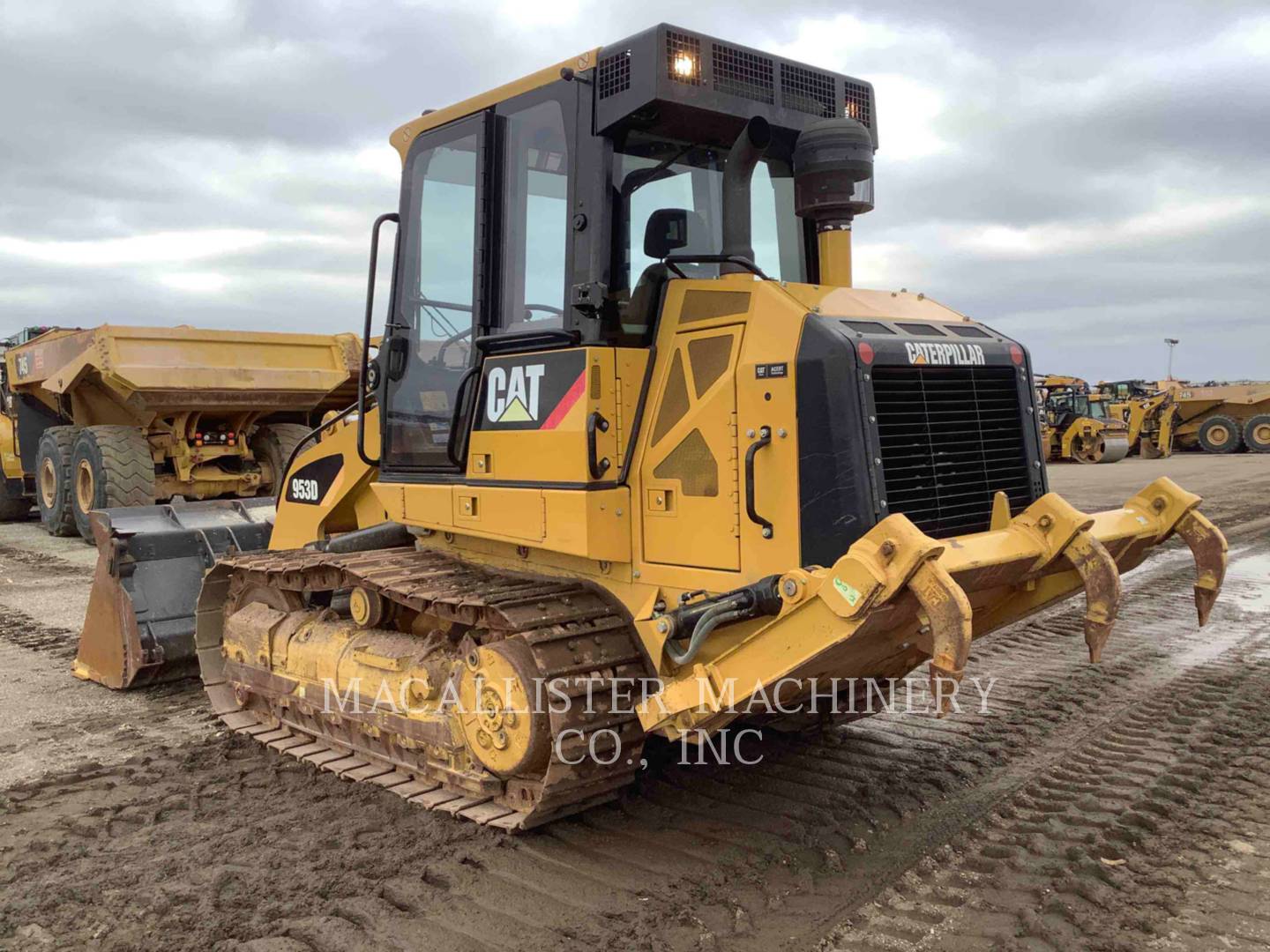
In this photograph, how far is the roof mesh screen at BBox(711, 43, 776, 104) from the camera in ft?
13.7

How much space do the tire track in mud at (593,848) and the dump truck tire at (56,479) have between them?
928 cm

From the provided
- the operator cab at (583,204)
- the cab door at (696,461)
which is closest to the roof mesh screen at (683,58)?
the operator cab at (583,204)

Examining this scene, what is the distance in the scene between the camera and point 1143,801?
14.6ft

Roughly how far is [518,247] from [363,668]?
1.97 meters

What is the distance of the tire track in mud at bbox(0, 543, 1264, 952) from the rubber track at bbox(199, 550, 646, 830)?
125 mm

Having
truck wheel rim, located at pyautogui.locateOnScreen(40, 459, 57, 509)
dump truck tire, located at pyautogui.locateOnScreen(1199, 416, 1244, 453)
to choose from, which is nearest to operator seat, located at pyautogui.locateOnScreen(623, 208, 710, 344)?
truck wheel rim, located at pyautogui.locateOnScreen(40, 459, 57, 509)

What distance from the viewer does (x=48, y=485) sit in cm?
1391

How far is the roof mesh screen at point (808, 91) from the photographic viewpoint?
14.7ft

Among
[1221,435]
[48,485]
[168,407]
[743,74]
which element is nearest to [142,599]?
[743,74]

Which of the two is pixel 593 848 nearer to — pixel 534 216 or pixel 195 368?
pixel 534 216

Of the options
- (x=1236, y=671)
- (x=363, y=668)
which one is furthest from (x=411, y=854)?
(x=1236, y=671)

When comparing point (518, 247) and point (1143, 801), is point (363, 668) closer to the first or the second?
point (518, 247)

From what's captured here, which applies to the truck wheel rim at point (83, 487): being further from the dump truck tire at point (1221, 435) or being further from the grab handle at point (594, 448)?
the dump truck tire at point (1221, 435)

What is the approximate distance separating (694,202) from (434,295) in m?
1.29
